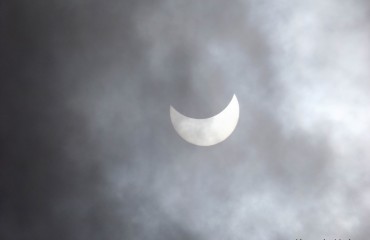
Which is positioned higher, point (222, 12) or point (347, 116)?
point (222, 12)

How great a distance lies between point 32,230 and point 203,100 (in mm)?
4233

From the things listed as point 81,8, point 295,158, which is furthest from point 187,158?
point 81,8

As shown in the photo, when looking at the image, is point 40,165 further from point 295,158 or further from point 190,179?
point 295,158

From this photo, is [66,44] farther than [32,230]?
Yes

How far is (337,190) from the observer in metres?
10.0

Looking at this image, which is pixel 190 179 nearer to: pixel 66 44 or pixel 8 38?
pixel 66 44

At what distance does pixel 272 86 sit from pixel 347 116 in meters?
1.64

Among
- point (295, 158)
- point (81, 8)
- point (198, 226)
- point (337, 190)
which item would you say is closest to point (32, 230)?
point (198, 226)

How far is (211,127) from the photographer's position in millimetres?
10469

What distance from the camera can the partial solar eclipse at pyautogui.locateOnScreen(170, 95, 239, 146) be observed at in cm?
1037

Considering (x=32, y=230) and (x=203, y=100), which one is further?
(x=203, y=100)

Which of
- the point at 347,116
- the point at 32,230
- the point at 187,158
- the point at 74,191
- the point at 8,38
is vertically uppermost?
the point at 8,38

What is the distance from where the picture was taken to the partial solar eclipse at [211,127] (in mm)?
10367

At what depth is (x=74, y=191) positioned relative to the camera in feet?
32.6
